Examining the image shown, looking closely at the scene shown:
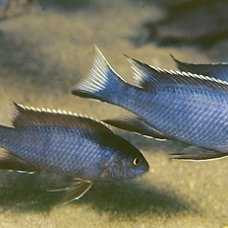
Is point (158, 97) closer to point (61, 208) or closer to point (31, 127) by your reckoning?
point (31, 127)

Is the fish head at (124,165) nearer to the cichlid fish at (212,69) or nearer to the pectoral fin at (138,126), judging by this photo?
the pectoral fin at (138,126)

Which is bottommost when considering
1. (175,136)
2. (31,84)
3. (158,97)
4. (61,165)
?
(61,165)

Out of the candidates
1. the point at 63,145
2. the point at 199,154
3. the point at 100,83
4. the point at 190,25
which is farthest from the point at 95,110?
the point at 199,154

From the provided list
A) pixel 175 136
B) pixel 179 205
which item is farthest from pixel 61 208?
pixel 175 136

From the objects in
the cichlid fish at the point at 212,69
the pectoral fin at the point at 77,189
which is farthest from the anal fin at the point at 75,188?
the cichlid fish at the point at 212,69

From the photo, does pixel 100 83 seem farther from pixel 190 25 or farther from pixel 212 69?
pixel 190 25

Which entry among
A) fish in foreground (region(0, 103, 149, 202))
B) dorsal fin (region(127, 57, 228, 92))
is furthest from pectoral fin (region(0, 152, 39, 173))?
dorsal fin (region(127, 57, 228, 92))

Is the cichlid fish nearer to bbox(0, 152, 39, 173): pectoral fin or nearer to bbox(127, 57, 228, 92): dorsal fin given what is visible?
bbox(127, 57, 228, 92): dorsal fin
